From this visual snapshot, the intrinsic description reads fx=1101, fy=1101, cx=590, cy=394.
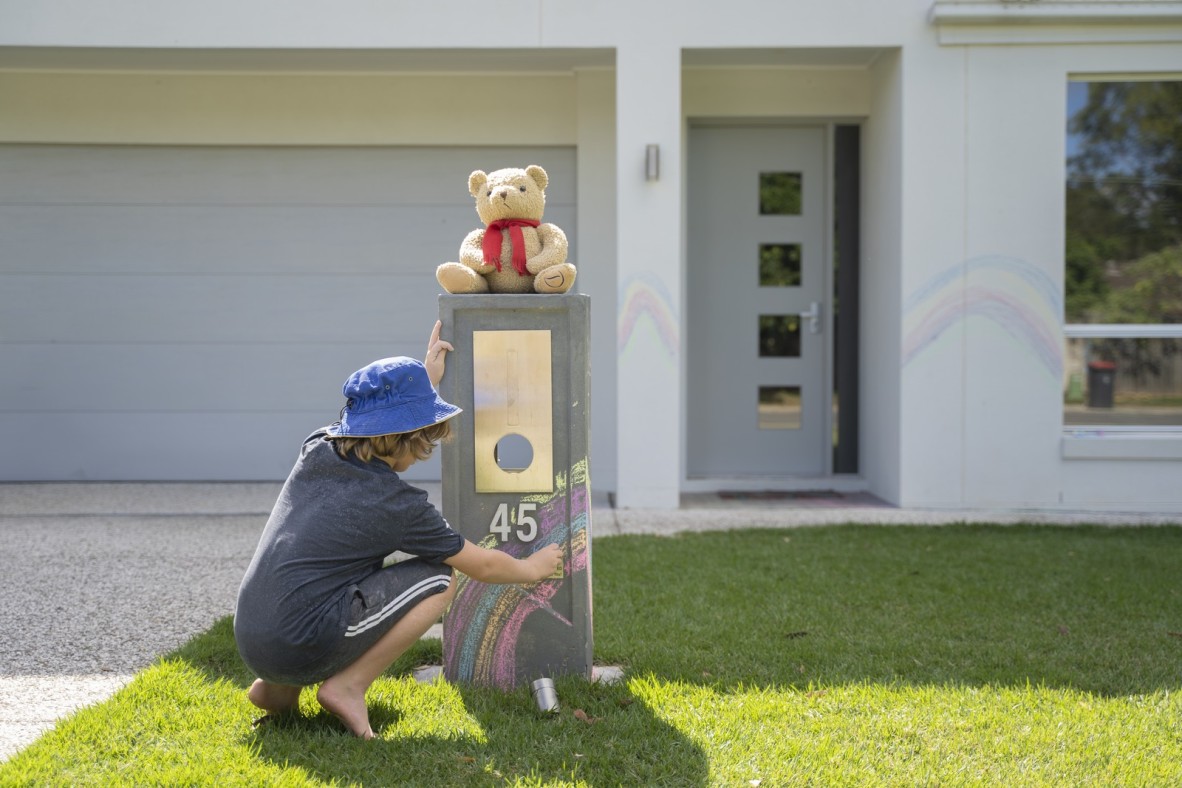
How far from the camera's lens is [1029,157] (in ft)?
23.6

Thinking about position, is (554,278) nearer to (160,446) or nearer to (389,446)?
(389,446)

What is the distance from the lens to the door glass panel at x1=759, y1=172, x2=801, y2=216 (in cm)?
835

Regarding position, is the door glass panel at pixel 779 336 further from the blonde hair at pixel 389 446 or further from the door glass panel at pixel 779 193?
the blonde hair at pixel 389 446

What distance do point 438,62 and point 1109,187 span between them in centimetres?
469

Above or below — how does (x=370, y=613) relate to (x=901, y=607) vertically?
above

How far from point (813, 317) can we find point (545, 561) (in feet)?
17.5

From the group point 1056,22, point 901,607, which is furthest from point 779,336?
point 901,607

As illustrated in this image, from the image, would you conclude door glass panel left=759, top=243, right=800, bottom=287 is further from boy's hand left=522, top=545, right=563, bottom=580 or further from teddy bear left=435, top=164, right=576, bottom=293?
boy's hand left=522, top=545, right=563, bottom=580

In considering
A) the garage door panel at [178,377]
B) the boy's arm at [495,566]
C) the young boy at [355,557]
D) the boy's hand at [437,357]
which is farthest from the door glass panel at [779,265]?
the young boy at [355,557]

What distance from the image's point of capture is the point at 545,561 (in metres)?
3.44

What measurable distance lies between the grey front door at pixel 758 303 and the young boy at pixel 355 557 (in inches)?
208

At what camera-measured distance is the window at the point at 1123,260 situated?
7387 mm

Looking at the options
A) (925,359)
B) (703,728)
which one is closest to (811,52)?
(925,359)

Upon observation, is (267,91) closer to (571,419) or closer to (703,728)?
(571,419)
